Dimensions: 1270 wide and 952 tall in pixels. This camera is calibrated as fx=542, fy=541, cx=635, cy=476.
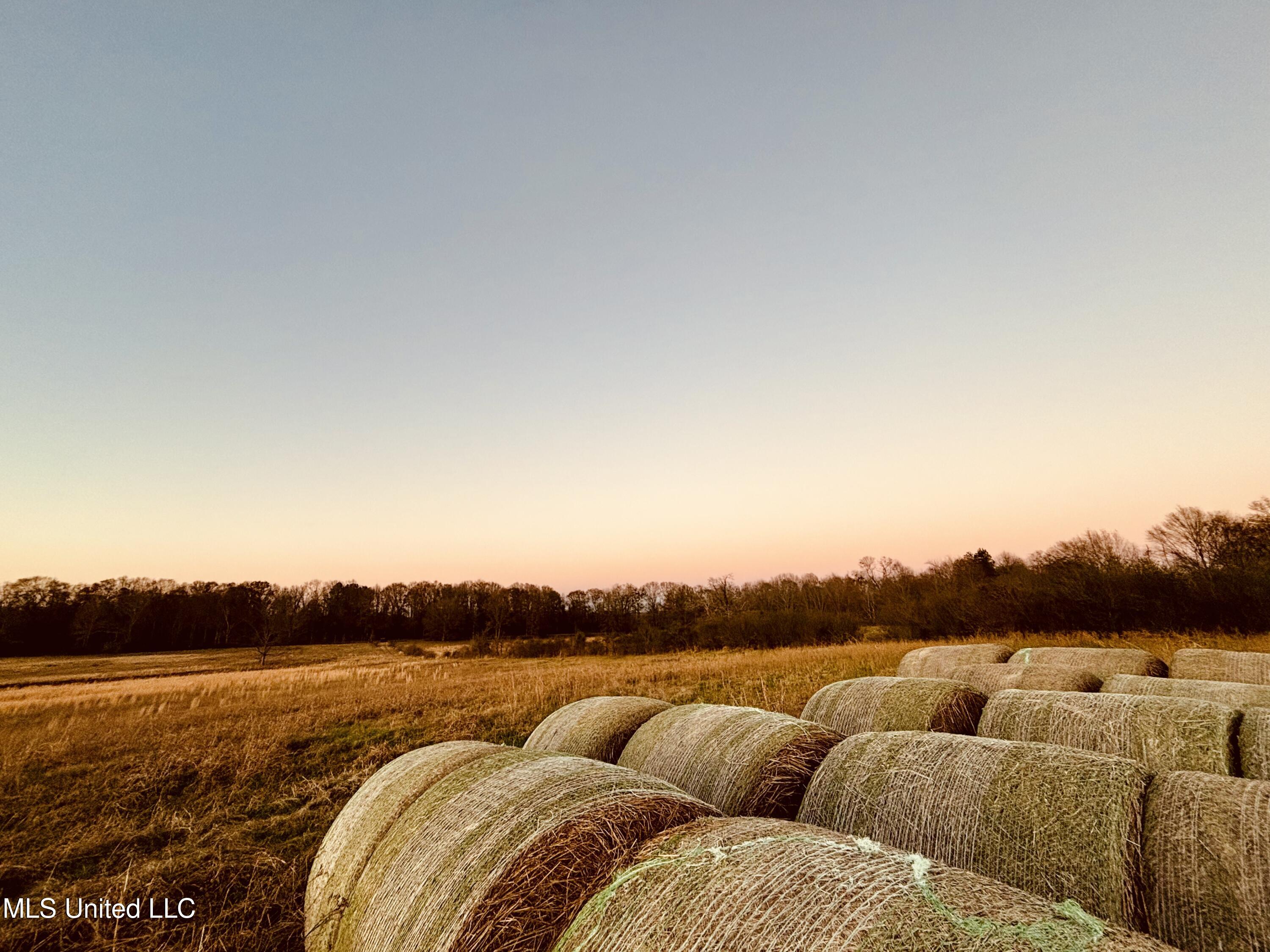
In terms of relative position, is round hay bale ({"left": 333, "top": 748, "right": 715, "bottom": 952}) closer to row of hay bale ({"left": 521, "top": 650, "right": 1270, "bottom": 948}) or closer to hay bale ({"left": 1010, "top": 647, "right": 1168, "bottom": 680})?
row of hay bale ({"left": 521, "top": 650, "right": 1270, "bottom": 948})

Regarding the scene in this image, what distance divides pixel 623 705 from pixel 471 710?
1019 cm

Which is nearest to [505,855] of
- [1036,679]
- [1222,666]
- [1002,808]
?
[1002,808]

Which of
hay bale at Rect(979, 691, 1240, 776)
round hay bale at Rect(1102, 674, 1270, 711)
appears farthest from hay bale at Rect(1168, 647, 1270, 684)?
hay bale at Rect(979, 691, 1240, 776)

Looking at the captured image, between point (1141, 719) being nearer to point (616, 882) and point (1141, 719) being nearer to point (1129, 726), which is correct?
point (1129, 726)

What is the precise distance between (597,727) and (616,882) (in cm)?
502

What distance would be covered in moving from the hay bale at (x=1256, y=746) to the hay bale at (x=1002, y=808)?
2739mm

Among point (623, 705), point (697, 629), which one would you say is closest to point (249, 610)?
point (697, 629)

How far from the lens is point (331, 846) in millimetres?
4207

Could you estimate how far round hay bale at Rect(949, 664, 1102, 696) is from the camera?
9.21 meters

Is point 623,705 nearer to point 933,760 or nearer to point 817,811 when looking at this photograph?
point 817,811

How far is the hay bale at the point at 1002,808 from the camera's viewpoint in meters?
3.04

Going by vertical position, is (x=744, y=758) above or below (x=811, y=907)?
below

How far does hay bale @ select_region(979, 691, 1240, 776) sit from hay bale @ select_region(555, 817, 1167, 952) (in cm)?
373

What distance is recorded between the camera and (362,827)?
3.95 meters
